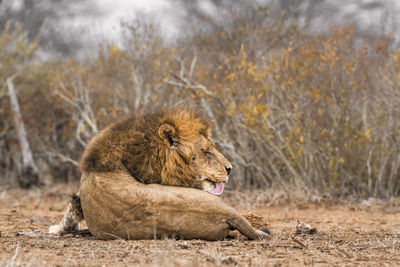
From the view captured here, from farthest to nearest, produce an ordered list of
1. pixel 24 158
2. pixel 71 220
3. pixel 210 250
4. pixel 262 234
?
pixel 24 158 < pixel 71 220 < pixel 262 234 < pixel 210 250

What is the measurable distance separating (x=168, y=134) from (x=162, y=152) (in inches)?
6.6

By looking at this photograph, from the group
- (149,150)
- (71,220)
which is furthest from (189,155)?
(71,220)

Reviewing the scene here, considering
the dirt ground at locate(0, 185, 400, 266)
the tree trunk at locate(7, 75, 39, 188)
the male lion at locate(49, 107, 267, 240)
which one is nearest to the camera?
the dirt ground at locate(0, 185, 400, 266)

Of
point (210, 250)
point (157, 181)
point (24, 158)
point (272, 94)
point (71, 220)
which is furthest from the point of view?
point (24, 158)

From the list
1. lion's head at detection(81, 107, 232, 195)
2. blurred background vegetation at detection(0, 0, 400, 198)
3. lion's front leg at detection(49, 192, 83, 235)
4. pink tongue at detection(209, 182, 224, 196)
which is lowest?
lion's front leg at detection(49, 192, 83, 235)

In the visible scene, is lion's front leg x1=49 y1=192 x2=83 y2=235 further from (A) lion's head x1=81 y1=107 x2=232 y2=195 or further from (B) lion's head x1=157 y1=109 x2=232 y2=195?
Result: (B) lion's head x1=157 y1=109 x2=232 y2=195

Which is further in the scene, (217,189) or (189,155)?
(217,189)

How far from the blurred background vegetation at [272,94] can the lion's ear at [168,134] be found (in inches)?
118

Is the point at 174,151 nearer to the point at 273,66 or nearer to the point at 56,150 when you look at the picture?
the point at 273,66

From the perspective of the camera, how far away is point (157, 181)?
12.8 feet

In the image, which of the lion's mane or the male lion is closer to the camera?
the male lion

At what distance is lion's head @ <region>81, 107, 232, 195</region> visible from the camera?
3.91m

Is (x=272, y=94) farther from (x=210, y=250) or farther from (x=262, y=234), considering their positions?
(x=210, y=250)

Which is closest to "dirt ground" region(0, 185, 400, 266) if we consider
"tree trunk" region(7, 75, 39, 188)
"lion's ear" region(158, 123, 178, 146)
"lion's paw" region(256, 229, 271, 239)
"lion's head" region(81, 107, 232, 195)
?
"lion's paw" region(256, 229, 271, 239)
